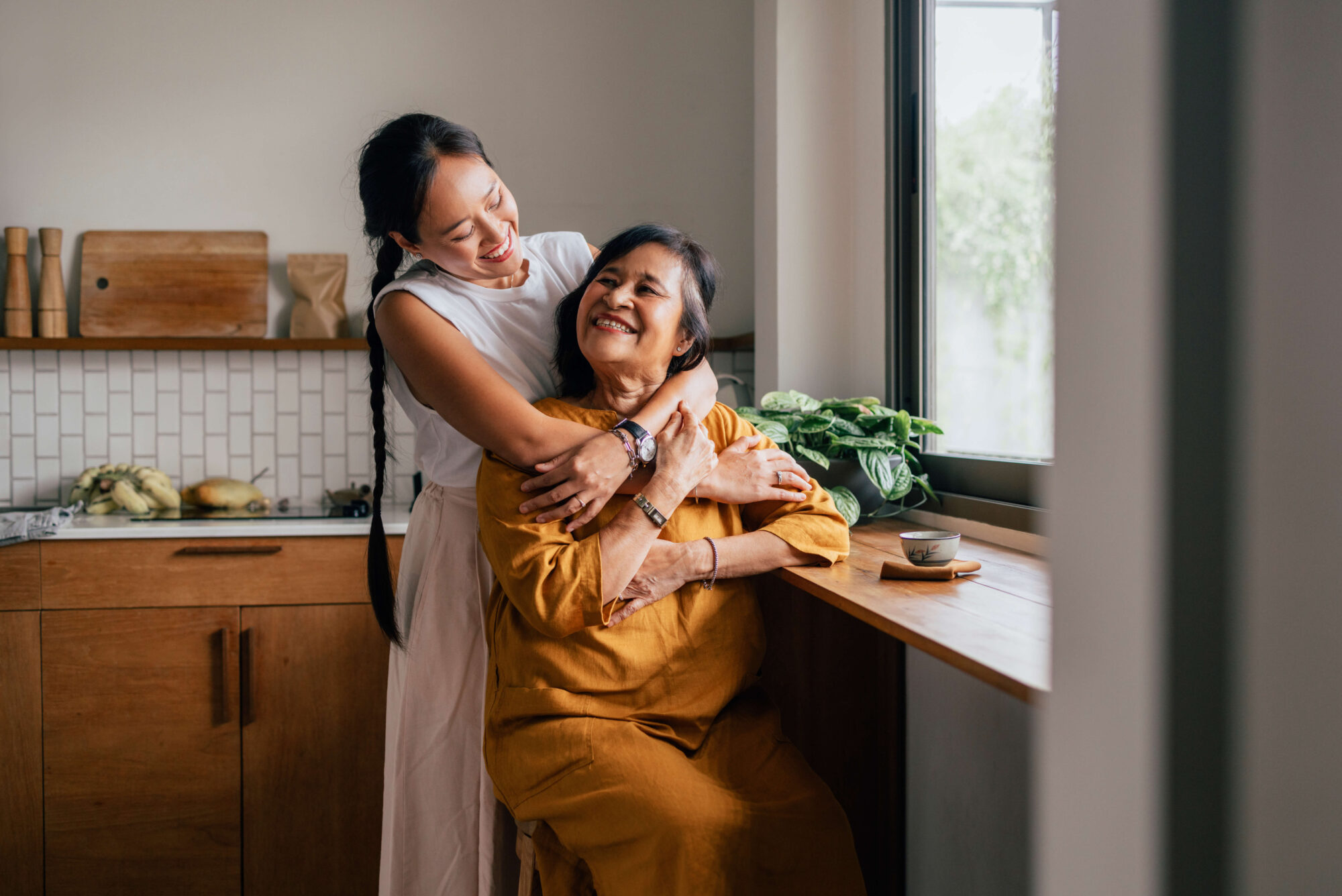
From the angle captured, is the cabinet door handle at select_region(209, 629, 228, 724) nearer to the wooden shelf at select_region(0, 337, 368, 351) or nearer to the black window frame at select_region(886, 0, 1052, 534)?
the wooden shelf at select_region(0, 337, 368, 351)

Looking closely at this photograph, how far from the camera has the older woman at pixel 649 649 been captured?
1094 mm

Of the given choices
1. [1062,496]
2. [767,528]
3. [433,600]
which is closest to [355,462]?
[433,600]

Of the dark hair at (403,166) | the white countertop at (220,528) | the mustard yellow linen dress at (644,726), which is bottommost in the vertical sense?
the mustard yellow linen dress at (644,726)

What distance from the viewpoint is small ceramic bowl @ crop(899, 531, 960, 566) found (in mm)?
1211

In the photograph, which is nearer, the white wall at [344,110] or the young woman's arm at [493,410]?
the young woman's arm at [493,410]

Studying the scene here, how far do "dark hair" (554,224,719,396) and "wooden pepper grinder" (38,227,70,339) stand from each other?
2042mm

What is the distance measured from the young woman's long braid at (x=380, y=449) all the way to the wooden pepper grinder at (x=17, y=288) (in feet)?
5.97

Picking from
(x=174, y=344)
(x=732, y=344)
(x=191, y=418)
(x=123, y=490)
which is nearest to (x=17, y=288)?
(x=174, y=344)

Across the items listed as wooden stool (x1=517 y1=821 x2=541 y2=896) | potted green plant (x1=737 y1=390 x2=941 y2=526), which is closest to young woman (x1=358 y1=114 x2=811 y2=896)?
wooden stool (x1=517 y1=821 x2=541 y2=896)

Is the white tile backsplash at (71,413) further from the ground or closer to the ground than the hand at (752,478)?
further from the ground

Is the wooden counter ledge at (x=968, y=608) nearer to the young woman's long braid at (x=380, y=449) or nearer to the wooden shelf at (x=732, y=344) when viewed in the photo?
the young woman's long braid at (x=380, y=449)

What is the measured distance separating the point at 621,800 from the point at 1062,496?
0.80 m

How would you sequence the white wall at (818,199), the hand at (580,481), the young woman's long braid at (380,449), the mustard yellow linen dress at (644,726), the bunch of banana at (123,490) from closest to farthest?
the mustard yellow linen dress at (644,726) < the hand at (580,481) < the young woman's long braid at (380,449) < the white wall at (818,199) < the bunch of banana at (123,490)

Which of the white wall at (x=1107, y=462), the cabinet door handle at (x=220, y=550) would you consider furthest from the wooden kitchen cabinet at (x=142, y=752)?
the white wall at (x=1107, y=462)
